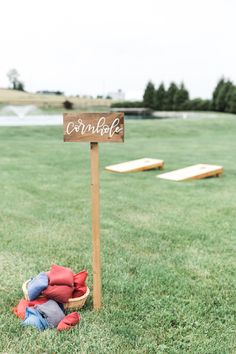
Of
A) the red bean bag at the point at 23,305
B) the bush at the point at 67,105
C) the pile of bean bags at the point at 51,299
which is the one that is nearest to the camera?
the pile of bean bags at the point at 51,299

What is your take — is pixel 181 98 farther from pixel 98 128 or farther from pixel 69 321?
pixel 69 321

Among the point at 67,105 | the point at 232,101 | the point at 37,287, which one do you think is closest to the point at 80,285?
the point at 37,287

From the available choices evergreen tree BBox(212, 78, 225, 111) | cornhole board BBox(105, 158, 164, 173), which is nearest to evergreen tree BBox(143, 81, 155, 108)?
evergreen tree BBox(212, 78, 225, 111)

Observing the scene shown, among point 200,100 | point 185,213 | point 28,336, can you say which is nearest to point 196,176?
point 185,213

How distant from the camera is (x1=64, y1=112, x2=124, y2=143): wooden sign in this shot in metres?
2.97

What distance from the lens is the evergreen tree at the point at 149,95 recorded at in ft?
199

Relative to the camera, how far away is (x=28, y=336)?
291 centimetres

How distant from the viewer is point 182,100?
190ft

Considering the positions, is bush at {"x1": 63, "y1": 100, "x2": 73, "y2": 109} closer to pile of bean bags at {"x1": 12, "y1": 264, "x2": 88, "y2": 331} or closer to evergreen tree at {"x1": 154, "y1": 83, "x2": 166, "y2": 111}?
evergreen tree at {"x1": 154, "y1": 83, "x2": 166, "y2": 111}

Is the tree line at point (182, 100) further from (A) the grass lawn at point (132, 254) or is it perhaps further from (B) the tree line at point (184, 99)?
(A) the grass lawn at point (132, 254)

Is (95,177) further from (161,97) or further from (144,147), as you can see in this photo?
(161,97)

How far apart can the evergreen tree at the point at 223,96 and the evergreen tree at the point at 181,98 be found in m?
5.38

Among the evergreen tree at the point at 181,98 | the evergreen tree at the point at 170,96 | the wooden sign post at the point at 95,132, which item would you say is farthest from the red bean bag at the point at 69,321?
the evergreen tree at the point at 170,96

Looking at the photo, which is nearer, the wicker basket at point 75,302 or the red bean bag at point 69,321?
the red bean bag at point 69,321
